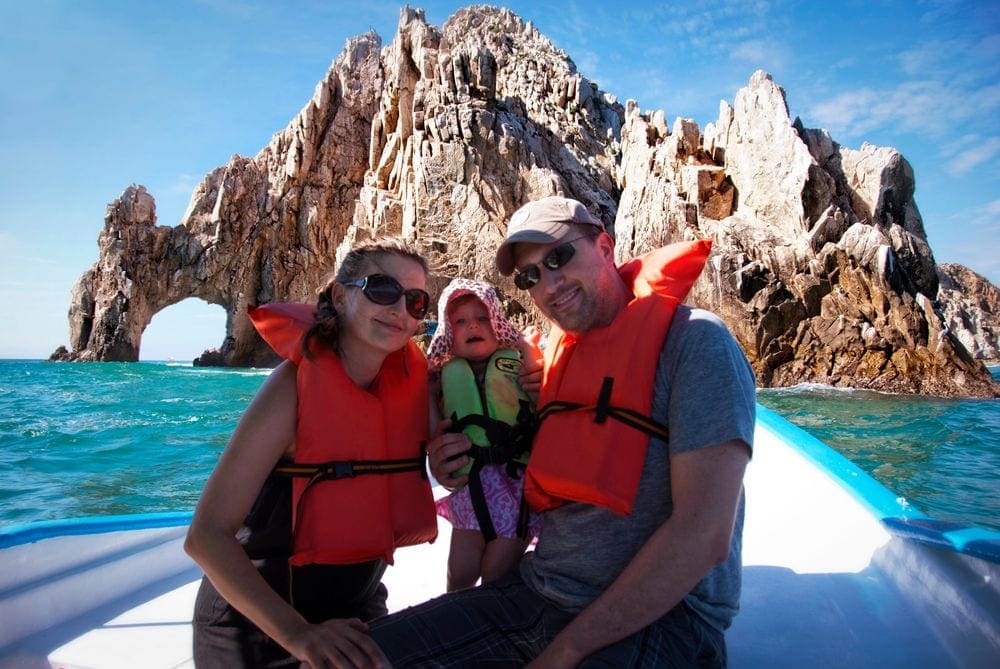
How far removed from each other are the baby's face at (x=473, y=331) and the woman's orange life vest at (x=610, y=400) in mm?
452

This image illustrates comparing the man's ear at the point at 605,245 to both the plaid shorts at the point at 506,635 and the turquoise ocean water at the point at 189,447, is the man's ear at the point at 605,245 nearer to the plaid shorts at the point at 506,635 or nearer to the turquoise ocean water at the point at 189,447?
the plaid shorts at the point at 506,635

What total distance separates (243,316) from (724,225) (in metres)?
32.1

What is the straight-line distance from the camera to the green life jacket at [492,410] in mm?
1993

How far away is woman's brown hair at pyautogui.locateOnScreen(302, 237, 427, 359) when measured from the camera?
1.80m

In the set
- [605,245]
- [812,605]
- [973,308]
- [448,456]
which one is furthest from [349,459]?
[973,308]

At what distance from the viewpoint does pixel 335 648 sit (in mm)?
1317

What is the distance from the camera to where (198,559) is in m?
1.37

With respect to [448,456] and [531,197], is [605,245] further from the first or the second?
[531,197]

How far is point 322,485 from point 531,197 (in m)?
27.7

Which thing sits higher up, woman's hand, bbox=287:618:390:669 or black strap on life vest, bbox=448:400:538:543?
black strap on life vest, bbox=448:400:538:543

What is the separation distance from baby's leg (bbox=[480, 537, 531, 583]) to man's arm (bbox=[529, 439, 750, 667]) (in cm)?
62

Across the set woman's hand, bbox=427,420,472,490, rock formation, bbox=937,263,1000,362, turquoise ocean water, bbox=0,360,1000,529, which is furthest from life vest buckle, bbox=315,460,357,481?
rock formation, bbox=937,263,1000,362

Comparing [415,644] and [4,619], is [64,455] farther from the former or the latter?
[415,644]

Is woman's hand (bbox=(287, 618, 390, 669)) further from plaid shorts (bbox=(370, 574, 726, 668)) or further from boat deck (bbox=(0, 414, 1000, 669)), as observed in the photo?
boat deck (bbox=(0, 414, 1000, 669))
